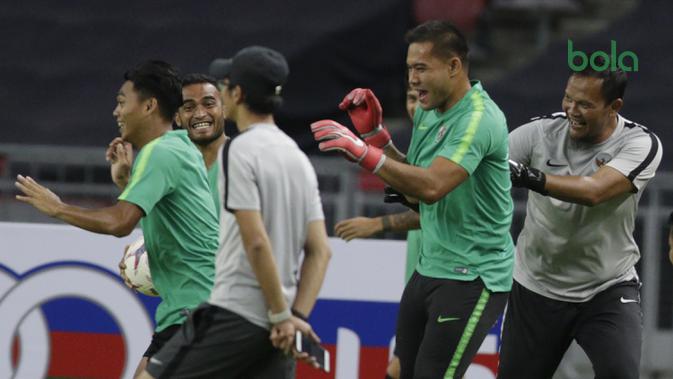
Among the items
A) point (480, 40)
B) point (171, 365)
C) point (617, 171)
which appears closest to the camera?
point (171, 365)

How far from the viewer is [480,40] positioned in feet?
44.7

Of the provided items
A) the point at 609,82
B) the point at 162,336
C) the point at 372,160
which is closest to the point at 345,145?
the point at 372,160

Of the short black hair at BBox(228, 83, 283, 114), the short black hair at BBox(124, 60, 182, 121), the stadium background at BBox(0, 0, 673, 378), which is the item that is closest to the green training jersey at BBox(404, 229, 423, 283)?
the short black hair at BBox(124, 60, 182, 121)

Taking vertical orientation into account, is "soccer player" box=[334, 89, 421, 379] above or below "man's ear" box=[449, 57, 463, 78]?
below

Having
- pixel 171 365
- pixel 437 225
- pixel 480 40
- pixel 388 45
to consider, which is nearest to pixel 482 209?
pixel 437 225

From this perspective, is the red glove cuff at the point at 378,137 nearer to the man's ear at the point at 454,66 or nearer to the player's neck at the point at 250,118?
the man's ear at the point at 454,66

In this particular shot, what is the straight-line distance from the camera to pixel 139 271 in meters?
6.16

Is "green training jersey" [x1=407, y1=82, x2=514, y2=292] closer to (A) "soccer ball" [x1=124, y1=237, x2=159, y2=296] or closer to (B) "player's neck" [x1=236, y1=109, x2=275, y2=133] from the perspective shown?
(B) "player's neck" [x1=236, y1=109, x2=275, y2=133]

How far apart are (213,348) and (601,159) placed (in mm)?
2452

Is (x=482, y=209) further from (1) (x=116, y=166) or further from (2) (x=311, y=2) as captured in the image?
(2) (x=311, y=2)

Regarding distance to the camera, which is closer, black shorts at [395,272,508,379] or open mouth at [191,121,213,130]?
black shorts at [395,272,508,379]

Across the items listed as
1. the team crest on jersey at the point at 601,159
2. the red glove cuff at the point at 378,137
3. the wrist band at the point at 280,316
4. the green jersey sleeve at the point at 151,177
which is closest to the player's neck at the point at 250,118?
the wrist band at the point at 280,316

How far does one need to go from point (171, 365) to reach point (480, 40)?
31.0ft

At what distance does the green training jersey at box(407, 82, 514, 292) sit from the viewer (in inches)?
222
